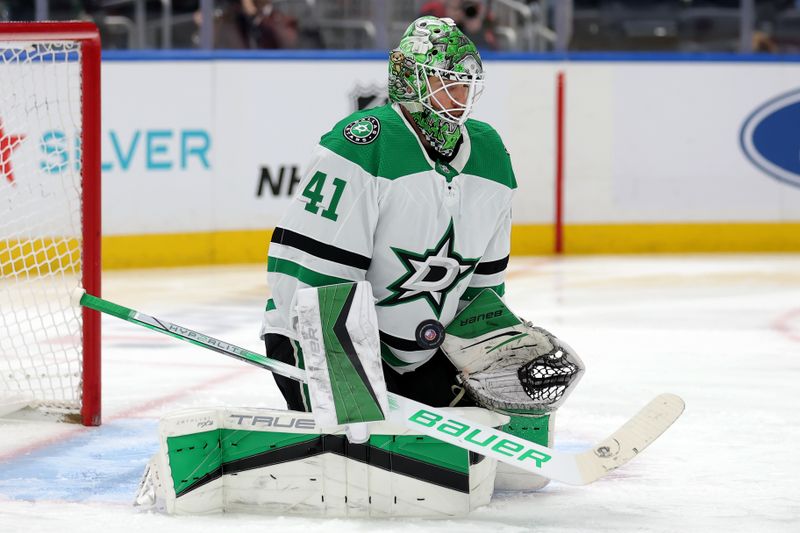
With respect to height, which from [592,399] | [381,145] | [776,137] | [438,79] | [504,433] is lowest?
[592,399]

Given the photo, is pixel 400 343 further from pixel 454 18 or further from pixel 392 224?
pixel 454 18

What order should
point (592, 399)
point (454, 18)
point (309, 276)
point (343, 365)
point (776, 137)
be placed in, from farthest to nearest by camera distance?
1. point (776, 137)
2. point (454, 18)
3. point (592, 399)
4. point (309, 276)
5. point (343, 365)

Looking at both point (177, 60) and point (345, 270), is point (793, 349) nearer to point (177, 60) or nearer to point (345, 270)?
point (345, 270)

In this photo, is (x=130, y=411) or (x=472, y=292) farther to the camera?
(x=130, y=411)

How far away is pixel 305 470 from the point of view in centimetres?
225

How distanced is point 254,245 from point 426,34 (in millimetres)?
4099

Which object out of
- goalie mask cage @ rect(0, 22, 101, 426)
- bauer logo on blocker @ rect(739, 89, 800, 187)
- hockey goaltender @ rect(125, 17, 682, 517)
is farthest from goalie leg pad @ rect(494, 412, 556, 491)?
bauer logo on blocker @ rect(739, 89, 800, 187)

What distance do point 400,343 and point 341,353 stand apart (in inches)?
10.4

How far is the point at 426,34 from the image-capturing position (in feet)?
7.70

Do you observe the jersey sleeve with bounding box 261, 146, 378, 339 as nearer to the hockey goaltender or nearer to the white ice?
the hockey goaltender

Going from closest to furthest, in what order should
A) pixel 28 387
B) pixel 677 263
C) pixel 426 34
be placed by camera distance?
1. pixel 426 34
2. pixel 28 387
3. pixel 677 263

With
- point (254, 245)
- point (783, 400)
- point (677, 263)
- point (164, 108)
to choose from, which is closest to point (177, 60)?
point (164, 108)

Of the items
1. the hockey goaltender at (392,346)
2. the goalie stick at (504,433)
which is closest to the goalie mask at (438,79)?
the hockey goaltender at (392,346)

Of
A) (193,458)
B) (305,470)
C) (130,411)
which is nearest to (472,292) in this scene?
(305,470)
